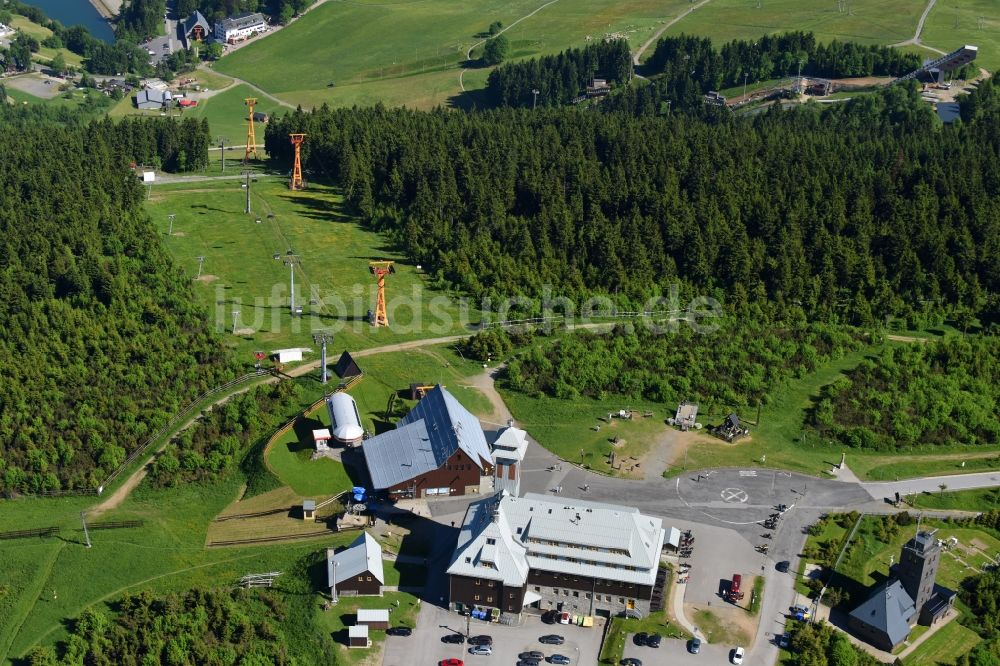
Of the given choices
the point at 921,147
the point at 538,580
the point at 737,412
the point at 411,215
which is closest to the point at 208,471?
the point at 538,580

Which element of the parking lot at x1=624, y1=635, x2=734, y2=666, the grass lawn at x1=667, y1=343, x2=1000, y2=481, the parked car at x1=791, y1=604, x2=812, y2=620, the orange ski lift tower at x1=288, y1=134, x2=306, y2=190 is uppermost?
the orange ski lift tower at x1=288, y1=134, x2=306, y2=190

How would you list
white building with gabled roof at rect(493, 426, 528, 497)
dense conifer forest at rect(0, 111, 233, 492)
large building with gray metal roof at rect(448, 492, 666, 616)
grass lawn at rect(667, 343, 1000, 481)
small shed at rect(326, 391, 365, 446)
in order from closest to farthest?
large building with gray metal roof at rect(448, 492, 666, 616)
white building with gabled roof at rect(493, 426, 528, 497)
small shed at rect(326, 391, 365, 446)
grass lawn at rect(667, 343, 1000, 481)
dense conifer forest at rect(0, 111, 233, 492)

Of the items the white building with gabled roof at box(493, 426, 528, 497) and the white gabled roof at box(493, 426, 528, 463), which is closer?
the white building with gabled roof at box(493, 426, 528, 497)

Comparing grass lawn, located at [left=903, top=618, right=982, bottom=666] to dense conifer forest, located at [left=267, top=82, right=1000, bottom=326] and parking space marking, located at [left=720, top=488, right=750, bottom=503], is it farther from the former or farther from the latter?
dense conifer forest, located at [left=267, top=82, right=1000, bottom=326]

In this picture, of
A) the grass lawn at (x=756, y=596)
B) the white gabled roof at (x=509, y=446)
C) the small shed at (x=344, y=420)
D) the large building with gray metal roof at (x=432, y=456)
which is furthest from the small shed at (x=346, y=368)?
the grass lawn at (x=756, y=596)

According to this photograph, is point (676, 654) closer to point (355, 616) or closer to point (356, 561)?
point (355, 616)

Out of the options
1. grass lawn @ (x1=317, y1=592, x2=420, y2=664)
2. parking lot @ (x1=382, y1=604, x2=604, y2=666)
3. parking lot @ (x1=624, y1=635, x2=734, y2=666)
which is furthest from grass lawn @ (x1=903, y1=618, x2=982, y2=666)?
grass lawn @ (x1=317, y1=592, x2=420, y2=664)
